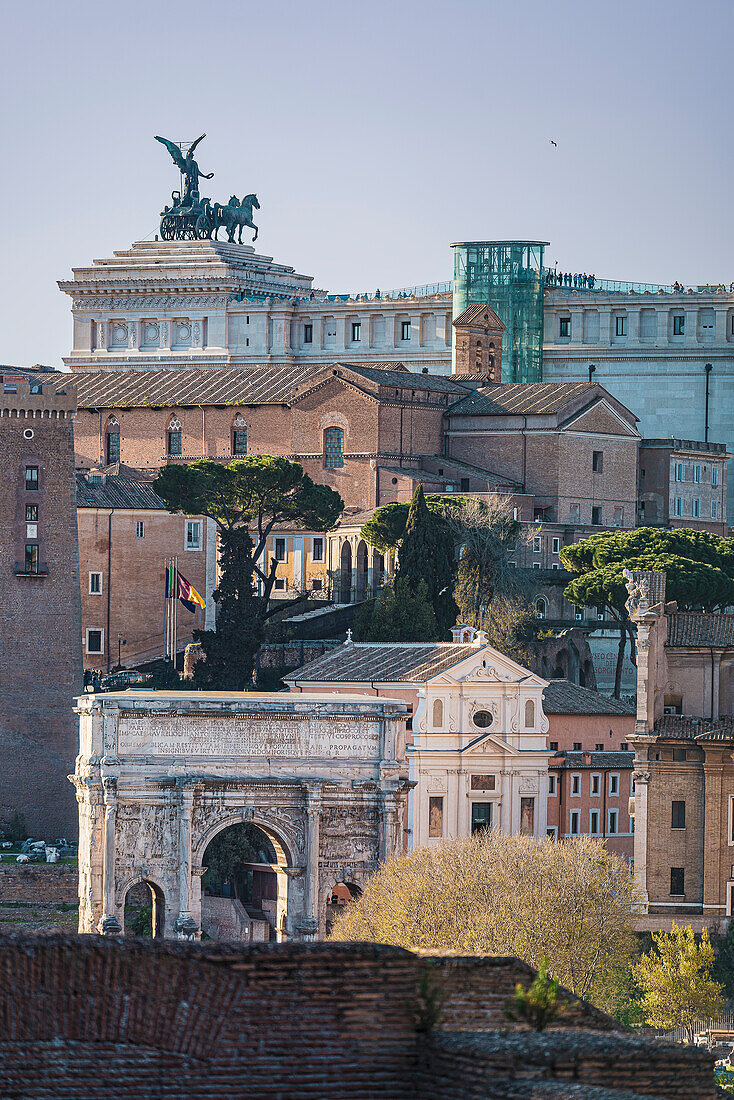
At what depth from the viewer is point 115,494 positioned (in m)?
76.7

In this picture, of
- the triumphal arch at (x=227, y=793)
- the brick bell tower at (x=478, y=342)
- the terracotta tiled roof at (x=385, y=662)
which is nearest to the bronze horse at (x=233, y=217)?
the brick bell tower at (x=478, y=342)

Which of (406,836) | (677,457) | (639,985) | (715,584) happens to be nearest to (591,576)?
(715,584)

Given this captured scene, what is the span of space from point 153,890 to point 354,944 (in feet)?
114

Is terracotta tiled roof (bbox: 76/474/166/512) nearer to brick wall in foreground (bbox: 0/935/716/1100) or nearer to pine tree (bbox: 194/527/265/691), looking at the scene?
pine tree (bbox: 194/527/265/691)

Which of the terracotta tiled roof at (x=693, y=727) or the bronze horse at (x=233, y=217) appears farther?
the bronze horse at (x=233, y=217)

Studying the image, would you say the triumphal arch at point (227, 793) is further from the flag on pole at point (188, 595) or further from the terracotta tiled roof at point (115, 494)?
the terracotta tiled roof at point (115, 494)

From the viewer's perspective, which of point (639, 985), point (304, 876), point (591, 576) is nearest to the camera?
point (639, 985)

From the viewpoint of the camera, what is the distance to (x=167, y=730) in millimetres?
49625

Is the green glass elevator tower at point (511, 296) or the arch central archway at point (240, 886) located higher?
the green glass elevator tower at point (511, 296)

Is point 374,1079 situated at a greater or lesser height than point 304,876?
greater

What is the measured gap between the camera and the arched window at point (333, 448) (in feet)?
279

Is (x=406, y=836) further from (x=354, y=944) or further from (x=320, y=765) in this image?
(x=354, y=944)

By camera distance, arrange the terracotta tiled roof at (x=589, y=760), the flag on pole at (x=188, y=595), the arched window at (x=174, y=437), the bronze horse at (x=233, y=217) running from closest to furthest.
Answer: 1. the terracotta tiled roof at (x=589, y=760)
2. the flag on pole at (x=188, y=595)
3. the arched window at (x=174, y=437)
4. the bronze horse at (x=233, y=217)

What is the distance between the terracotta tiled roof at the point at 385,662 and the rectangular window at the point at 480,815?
3.07 metres
